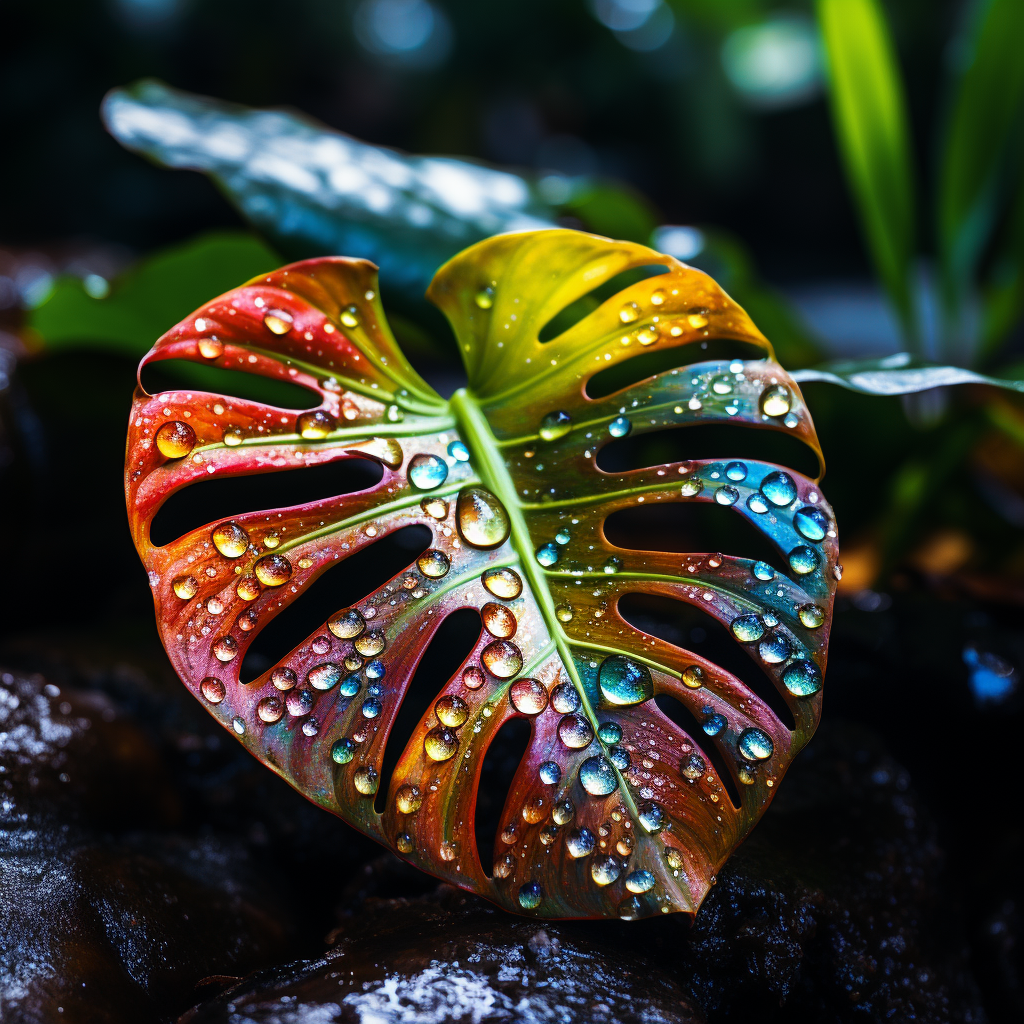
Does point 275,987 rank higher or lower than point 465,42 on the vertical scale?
lower

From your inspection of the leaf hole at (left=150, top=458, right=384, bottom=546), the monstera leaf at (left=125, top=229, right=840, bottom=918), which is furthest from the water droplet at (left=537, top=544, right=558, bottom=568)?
the leaf hole at (left=150, top=458, right=384, bottom=546)

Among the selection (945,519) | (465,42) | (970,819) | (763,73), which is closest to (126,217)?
(465,42)

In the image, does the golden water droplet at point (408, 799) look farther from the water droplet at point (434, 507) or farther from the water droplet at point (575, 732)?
the water droplet at point (434, 507)

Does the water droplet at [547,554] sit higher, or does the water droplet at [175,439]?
the water droplet at [175,439]

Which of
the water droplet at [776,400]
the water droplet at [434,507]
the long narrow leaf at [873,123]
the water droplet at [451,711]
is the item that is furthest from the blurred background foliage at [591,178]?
the water droplet at [451,711]

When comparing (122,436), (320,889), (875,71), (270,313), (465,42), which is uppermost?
(465,42)

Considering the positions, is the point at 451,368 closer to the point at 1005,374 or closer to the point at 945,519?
the point at 945,519

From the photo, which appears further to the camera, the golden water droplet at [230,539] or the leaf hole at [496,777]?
the leaf hole at [496,777]

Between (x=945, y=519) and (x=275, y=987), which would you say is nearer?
(x=275, y=987)
